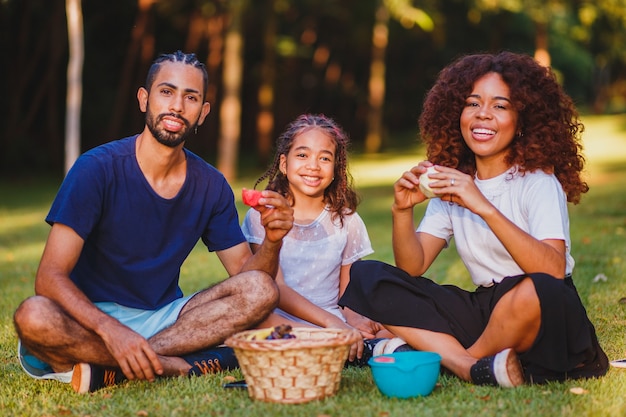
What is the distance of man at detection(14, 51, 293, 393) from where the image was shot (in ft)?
13.2

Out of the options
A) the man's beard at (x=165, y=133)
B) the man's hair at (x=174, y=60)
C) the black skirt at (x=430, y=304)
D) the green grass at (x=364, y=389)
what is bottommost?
the green grass at (x=364, y=389)

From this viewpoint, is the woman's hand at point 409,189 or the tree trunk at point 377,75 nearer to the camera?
the woman's hand at point 409,189

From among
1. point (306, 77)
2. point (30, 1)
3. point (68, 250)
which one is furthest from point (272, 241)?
point (306, 77)

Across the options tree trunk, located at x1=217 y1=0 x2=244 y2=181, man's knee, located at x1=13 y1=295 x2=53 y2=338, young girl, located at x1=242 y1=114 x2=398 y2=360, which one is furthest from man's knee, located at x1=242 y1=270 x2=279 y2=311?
tree trunk, located at x1=217 y1=0 x2=244 y2=181

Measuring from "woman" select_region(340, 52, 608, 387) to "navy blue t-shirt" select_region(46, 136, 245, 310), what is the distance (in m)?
0.98

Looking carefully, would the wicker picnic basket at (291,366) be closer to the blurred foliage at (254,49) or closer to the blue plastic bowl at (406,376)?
the blue plastic bowl at (406,376)

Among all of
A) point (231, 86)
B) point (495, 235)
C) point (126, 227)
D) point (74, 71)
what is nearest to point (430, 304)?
point (495, 235)

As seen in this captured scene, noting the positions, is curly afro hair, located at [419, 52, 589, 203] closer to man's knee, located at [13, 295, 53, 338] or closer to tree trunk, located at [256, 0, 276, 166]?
man's knee, located at [13, 295, 53, 338]

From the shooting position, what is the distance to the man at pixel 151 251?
4.02 m

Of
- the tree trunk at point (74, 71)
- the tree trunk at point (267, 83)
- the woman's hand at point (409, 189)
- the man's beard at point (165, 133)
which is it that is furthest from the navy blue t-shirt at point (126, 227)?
the tree trunk at point (267, 83)

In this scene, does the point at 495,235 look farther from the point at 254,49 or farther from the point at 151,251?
the point at 254,49

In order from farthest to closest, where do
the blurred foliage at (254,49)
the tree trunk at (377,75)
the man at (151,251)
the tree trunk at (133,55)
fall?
the tree trunk at (377,75) → the tree trunk at (133,55) → the blurred foliage at (254,49) → the man at (151,251)

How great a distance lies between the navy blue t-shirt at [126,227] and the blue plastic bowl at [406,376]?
4.39ft

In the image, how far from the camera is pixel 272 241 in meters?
4.34
